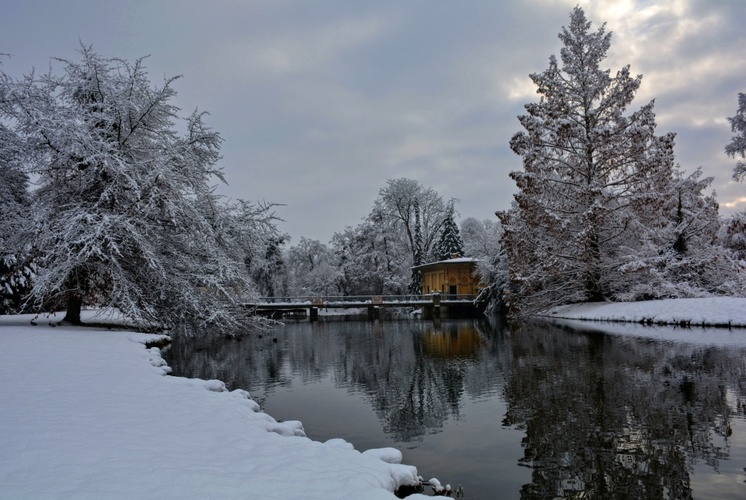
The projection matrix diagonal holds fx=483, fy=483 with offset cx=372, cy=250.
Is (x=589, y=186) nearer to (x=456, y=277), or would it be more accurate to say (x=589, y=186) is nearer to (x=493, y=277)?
(x=493, y=277)

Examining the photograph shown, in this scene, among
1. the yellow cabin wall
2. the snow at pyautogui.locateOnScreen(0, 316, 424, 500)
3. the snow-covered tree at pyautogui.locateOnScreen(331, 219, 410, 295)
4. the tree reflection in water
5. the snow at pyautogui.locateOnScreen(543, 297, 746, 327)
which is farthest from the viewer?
the snow-covered tree at pyautogui.locateOnScreen(331, 219, 410, 295)

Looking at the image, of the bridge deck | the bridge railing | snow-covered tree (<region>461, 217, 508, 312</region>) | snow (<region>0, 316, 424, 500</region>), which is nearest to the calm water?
snow (<region>0, 316, 424, 500</region>)

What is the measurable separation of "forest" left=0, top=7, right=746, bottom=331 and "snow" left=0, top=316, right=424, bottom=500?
8494mm

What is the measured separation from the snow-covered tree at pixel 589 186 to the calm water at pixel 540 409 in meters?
10.9

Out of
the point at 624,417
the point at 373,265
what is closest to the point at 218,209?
the point at 624,417

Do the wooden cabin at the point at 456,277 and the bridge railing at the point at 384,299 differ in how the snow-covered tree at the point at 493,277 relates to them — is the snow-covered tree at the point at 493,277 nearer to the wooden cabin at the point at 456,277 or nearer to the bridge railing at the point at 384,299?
the wooden cabin at the point at 456,277

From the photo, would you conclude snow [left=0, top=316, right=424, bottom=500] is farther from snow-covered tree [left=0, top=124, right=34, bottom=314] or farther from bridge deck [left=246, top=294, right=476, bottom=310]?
bridge deck [left=246, top=294, right=476, bottom=310]

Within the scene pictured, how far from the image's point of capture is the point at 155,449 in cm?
450

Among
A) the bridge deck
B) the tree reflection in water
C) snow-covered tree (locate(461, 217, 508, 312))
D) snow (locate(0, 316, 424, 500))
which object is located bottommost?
the tree reflection in water

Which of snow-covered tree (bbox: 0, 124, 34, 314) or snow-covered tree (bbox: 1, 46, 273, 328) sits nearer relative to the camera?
snow-covered tree (bbox: 1, 46, 273, 328)

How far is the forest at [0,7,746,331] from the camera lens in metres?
15.5

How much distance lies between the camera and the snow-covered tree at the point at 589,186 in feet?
85.7

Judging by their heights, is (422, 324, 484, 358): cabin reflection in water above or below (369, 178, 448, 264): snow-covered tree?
below

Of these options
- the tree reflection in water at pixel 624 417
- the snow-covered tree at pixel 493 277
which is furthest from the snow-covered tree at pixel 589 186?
the tree reflection in water at pixel 624 417
